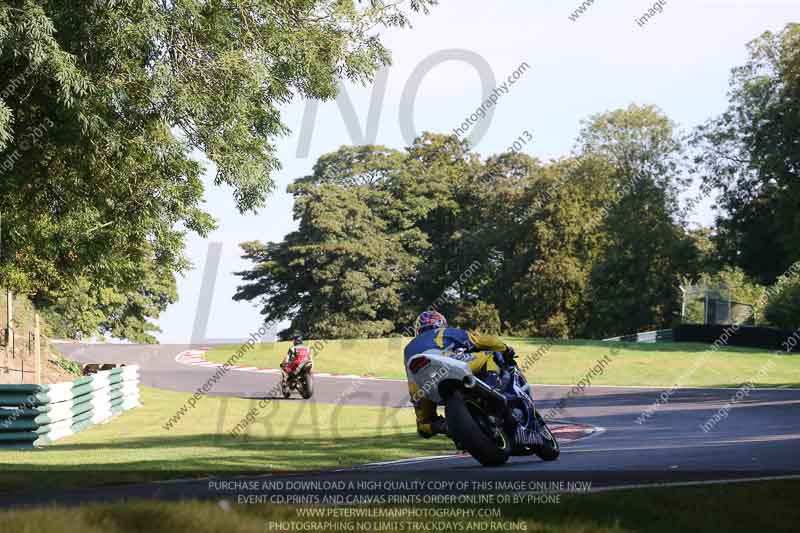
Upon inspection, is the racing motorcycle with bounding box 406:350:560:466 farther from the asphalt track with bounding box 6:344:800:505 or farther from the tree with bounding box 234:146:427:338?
the tree with bounding box 234:146:427:338

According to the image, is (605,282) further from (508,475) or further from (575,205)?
(508,475)

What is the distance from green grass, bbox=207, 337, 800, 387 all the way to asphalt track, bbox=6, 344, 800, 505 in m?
6.32

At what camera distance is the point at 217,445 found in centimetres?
1733

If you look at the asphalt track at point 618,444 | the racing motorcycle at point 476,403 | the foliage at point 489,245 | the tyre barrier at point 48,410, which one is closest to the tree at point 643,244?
the foliage at point 489,245

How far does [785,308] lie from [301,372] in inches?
1372

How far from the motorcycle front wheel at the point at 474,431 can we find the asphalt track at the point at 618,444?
17cm

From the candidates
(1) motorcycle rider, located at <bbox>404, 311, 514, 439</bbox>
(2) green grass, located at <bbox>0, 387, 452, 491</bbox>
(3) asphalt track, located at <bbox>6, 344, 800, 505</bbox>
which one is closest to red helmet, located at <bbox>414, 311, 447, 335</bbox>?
(1) motorcycle rider, located at <bbox>404, 311, 514, 439</bbox>

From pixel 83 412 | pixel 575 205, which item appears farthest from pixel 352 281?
pixel 83 412

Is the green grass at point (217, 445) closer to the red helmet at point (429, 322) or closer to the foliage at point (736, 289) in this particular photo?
the red helmet at point (429, 322)

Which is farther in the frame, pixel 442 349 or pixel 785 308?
pixel 785 308

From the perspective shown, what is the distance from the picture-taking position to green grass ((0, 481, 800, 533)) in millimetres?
5430

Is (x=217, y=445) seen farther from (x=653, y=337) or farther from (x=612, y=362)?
(x=653, y=337)

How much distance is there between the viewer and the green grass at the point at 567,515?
17.8 ft

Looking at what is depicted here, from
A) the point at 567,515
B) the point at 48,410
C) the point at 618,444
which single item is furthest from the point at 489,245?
the point at 567,515
